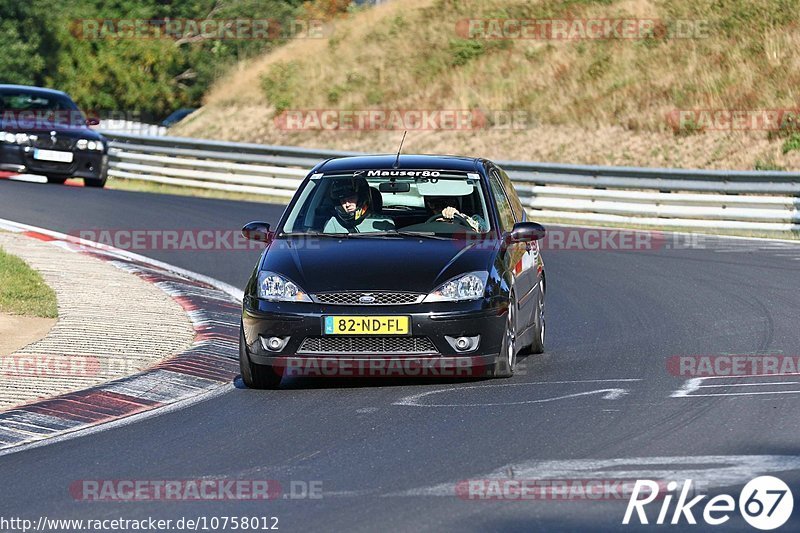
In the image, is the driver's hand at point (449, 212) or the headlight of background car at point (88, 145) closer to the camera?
the driver's hand at point (449, 212)

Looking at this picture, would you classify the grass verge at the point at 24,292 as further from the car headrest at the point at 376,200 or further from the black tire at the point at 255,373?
the car headrest at the point at 376,200

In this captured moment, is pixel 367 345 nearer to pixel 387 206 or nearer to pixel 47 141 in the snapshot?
pixel 387 206

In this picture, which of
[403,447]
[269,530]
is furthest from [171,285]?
[269,530]

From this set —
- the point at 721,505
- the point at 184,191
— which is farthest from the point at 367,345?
the point at 184,191

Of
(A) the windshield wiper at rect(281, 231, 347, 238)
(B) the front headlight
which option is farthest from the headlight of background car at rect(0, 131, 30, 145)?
(B) the front headlight

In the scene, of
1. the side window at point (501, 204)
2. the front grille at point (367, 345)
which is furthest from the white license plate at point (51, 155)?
the front grille at point (367, 345)

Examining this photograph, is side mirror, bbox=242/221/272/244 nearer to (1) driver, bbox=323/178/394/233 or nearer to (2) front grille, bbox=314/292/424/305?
(1) driver, bbox=323/178/394/233

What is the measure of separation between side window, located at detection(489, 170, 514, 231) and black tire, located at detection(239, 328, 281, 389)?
2.03 m

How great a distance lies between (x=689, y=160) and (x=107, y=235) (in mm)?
13796

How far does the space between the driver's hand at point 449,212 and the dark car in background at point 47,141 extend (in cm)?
1595

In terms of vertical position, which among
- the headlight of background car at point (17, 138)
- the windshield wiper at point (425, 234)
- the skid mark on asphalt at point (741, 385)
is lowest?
the headlight of background car at point (17, 138)

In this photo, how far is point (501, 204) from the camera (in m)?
10.9

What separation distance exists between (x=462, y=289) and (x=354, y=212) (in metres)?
1.38

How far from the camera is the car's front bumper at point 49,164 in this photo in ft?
82.2
